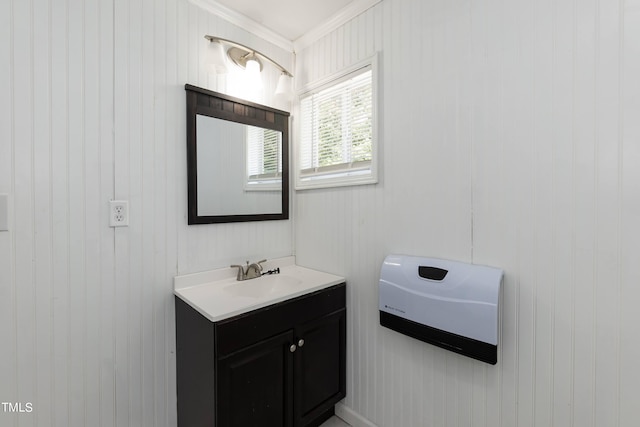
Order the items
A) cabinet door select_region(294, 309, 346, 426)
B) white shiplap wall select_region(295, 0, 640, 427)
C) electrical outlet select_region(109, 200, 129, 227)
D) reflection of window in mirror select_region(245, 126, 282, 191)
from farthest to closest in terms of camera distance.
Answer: reflection of window in mirror select_region(245, 126, 282, 191), cabinet door select_region(294, 309, 346, 426), electrical outlet select_region(109, 200, 129, 227), white shiplap wall select_region(295, 0, 640, 427)

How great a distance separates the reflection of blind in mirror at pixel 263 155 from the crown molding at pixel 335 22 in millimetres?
693

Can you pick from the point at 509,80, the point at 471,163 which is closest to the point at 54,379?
the point at 471,163

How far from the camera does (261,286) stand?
176 cm

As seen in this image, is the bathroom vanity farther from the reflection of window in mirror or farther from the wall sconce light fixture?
the wall sconce light fixture

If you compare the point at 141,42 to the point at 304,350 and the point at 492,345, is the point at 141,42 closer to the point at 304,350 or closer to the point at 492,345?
the point at 304,350

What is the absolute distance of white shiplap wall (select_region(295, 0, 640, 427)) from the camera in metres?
0.96

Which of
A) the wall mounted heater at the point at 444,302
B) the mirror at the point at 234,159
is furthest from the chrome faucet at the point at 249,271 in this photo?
the wall mounted heater at the point at 444,302

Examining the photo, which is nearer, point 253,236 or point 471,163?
point 471,163

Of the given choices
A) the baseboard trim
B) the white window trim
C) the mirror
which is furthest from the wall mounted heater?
the mirror

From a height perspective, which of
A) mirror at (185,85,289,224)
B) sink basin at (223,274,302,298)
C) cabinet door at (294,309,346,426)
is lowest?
cabinet door at (294,309,346,426)

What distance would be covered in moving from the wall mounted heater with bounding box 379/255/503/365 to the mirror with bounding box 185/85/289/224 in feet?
3.22

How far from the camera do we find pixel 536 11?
1100 mm

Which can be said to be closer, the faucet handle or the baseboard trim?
the baseboard trim

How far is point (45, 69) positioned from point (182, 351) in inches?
57.5
